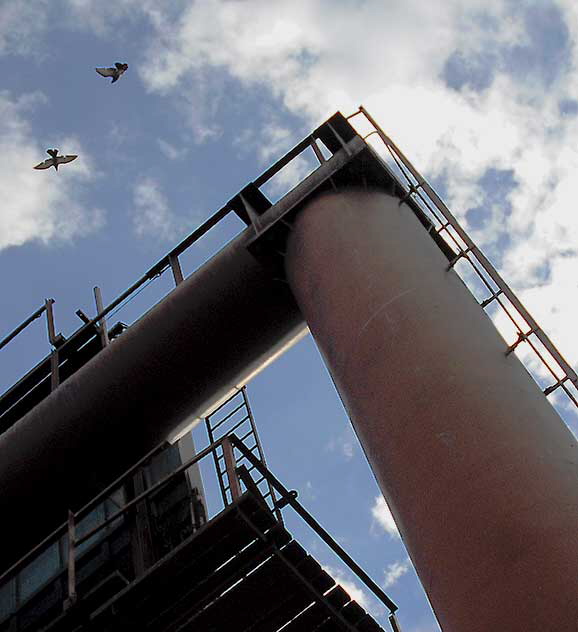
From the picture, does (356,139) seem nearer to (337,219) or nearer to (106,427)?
(337,219)

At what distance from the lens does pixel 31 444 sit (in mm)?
13539

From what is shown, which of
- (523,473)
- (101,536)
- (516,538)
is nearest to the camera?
(516,538)

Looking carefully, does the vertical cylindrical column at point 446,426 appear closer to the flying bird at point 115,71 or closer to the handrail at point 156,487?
the handrail at point 156,487

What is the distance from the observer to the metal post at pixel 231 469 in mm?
8805

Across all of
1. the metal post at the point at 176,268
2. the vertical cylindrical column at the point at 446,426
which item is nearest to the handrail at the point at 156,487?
the vertical cylindrical column at the point at 446,426

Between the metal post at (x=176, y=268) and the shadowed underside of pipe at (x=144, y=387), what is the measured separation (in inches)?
30.3

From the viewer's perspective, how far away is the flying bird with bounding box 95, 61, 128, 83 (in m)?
15.4

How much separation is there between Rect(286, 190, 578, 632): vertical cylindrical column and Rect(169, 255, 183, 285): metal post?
343 cm

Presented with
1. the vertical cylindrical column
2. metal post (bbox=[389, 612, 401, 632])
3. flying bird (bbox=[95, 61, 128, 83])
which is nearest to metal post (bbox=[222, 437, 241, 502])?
the vertical cylindrical column

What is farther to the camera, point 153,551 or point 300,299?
point 153,551

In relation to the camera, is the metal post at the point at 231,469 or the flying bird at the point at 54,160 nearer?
the metal post at the point at 231,469

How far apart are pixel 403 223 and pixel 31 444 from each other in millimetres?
7002

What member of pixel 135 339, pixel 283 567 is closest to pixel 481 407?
pixel 283 567

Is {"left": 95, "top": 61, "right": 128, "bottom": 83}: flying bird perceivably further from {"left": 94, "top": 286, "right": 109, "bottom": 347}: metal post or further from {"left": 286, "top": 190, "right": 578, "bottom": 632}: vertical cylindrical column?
{"left": 286, "top": 190, "right": 578, "bottom": 632}: vertical cylindrical column
